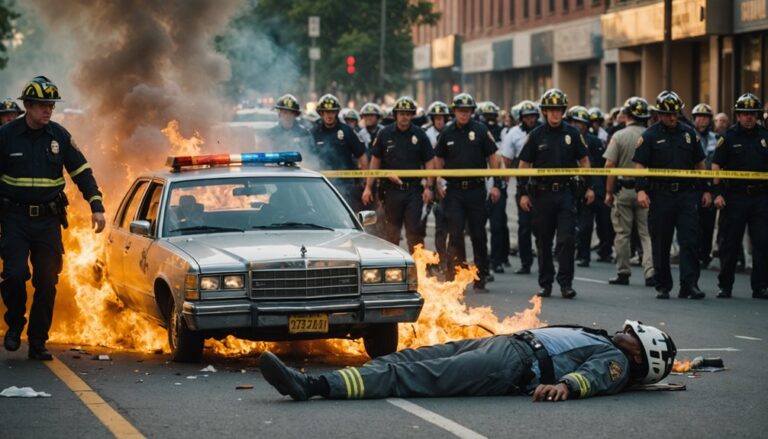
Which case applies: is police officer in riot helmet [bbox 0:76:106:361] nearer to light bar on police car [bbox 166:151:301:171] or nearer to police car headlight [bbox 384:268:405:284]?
light bar on police car [bbox 166:151:301:171]

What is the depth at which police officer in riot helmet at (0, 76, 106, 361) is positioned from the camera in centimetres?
1045

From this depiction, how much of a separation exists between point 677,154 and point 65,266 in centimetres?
652

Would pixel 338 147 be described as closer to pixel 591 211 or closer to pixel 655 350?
pixel 591 211

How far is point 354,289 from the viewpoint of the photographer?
986cm

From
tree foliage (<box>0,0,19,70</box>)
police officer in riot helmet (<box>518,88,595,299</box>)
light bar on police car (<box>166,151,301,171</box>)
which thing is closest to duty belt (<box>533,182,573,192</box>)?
police officer in riot helmet (<box>518,88,595,299</box>)

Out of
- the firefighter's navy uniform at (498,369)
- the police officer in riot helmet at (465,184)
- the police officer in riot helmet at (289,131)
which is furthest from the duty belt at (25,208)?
the police officer in riot helmet at (289,131)

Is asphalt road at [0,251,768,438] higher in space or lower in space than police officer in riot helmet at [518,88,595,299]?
lower

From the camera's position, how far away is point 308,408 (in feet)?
26.8

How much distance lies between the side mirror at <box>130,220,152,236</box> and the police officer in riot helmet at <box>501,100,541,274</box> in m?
7.84

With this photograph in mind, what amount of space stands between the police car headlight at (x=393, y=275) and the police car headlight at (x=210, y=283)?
3.79 feet

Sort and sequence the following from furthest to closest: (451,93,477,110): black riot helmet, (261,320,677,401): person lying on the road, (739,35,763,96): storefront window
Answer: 1. (739,35,763,96): storefront window
2. (451,93,477,110): black riot helmet
3. (261,320,677,401): person lying on the road

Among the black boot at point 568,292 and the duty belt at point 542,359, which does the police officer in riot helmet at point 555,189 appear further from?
the duty belt at point 542,359

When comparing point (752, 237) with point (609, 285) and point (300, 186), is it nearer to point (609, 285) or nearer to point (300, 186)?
point (609, 285)

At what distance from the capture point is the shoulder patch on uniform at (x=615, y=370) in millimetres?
8359
